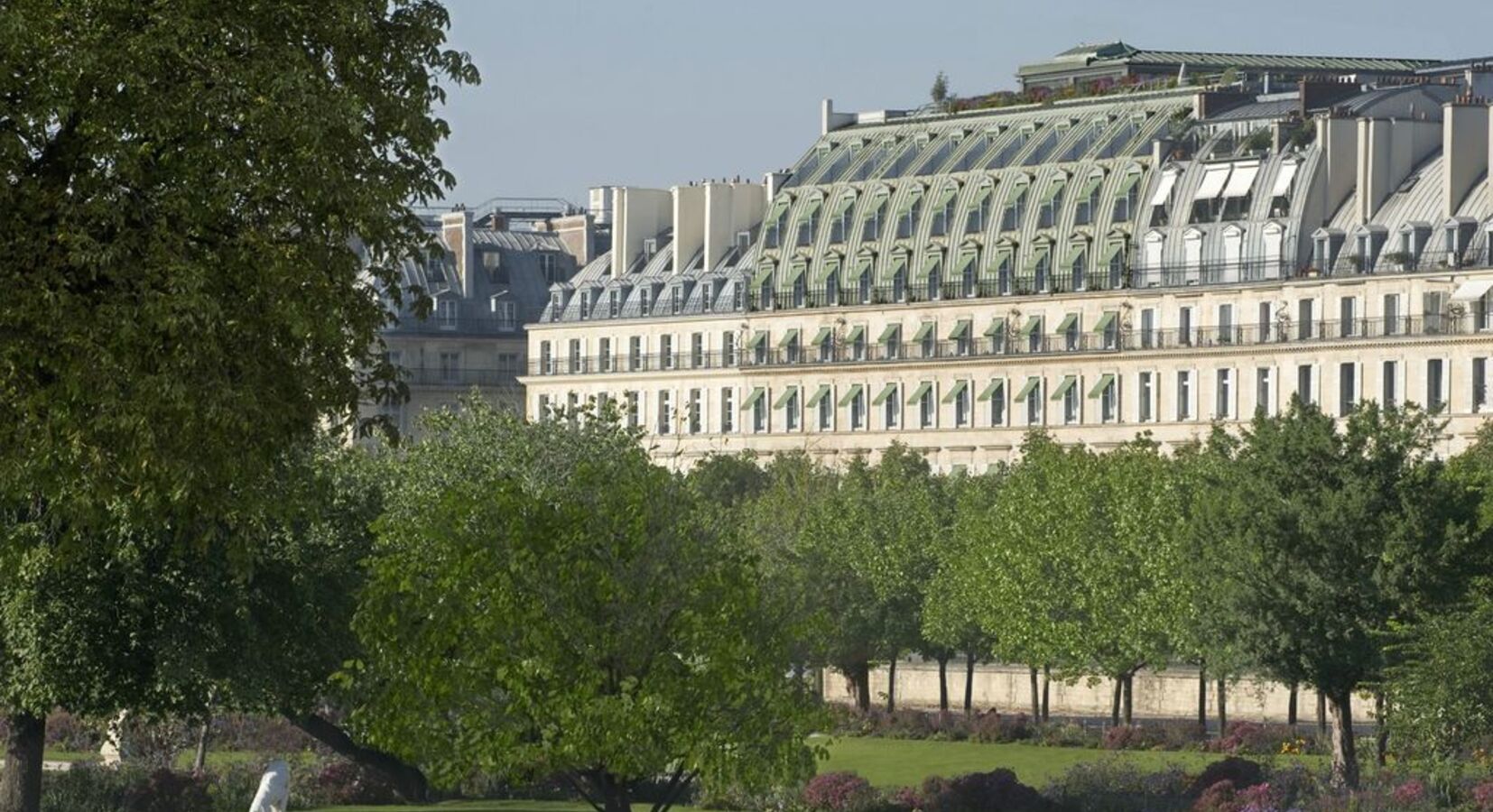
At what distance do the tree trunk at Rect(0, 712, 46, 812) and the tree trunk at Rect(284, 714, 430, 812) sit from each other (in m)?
6.55

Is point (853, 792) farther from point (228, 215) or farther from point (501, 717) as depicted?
point (228, 215)

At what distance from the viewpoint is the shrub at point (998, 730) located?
3639 inches

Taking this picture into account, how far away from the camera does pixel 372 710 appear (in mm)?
55656

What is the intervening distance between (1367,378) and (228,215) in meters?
118

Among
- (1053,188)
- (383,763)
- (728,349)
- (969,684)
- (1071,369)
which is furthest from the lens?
(728,349)

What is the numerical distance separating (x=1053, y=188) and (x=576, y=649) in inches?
4803

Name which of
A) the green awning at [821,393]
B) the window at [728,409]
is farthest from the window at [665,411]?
the green awning at [821,393]

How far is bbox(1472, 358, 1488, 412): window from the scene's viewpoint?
483 feet

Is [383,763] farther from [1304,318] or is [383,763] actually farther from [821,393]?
[821,393]

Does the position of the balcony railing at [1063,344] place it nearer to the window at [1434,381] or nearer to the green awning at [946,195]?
the window at [1434,381]

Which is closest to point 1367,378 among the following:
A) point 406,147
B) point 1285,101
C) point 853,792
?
point 1285,101

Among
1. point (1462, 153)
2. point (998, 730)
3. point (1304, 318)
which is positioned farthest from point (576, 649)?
point (1304, 318)

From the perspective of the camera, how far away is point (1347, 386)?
15350 centimetres

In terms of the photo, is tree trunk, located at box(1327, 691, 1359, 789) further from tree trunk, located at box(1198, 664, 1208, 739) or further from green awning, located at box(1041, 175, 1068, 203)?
green awning, located at box(1041, 175, 1068, 203)
